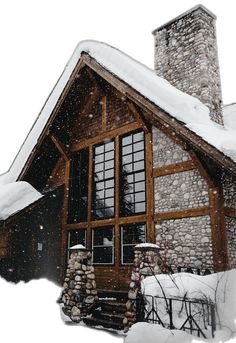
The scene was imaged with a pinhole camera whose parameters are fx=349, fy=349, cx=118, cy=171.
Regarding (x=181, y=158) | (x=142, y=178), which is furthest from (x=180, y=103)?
(x=142, y=178)

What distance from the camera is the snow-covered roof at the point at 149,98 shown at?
8.81 meters

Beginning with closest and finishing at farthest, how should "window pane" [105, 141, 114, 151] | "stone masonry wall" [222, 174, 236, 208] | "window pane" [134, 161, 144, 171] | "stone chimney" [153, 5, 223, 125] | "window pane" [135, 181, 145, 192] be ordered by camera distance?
"stone masonry wall" [222, 174, 236, 208]
"window pane" [135, 181, 145, 192]
"window pane" [134, 161, 144, 171]
"stone chimney" [153, 5, 223, 125]
"window pane" [105, 141, 114, 151]

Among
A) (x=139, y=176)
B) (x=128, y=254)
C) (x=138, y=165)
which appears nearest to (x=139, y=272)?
(x=128, y=254)

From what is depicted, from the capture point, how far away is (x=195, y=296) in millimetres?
6715

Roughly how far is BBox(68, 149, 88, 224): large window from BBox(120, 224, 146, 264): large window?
2.18m

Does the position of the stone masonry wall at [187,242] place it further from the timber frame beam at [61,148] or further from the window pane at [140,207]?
the timber frame beam at [61,148]

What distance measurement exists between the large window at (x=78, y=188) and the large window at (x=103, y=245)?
98 cm

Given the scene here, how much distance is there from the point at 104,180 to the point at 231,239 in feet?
16.7

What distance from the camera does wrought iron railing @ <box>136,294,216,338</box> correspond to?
625 cm

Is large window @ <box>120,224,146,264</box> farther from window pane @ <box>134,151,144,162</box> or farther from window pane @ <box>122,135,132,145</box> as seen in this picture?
window pane @ <box>122,135,132,145</box>

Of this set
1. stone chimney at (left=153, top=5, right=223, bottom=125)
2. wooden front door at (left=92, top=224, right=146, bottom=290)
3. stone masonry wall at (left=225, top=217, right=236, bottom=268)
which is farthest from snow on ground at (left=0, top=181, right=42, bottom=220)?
stone masonry wall at (left=225, top=217, right=236, bottom=268)

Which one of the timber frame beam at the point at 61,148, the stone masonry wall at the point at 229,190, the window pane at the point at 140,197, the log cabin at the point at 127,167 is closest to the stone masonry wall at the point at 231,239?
the log cabin at the point at 127,167

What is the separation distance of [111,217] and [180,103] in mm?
4464

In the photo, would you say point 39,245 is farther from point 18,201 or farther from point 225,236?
point 225,236
